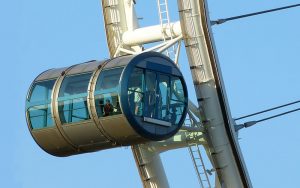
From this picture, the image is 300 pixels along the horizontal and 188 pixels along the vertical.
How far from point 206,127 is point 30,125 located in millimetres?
5635

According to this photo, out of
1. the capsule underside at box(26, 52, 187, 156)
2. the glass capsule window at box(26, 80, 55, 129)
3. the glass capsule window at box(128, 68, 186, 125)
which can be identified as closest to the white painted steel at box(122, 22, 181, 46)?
the capsule underside at box(26, 52, 187, 156)

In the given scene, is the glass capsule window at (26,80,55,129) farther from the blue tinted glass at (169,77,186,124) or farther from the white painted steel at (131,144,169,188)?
the white painted steel at (131,144,169,188)

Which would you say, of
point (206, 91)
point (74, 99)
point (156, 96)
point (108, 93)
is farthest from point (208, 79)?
point (74, 99)

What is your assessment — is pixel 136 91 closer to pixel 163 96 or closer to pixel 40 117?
pixel 163 96

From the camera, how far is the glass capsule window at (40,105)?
7569cm

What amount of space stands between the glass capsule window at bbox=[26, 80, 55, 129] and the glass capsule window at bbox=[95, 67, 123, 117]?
190cm

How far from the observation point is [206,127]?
77062 mm

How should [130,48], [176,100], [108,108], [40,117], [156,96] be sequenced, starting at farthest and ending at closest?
[130,48], [40,117], [176,100], [156,96], [108,108]

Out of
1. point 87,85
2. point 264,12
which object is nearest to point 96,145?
point 87,85

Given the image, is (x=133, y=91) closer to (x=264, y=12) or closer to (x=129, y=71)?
(x=129, y=71)

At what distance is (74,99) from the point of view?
75125mm

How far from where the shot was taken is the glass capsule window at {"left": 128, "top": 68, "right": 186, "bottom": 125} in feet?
244

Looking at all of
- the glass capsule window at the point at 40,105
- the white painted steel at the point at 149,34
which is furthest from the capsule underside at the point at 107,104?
the white painted steel at the point at 149,34

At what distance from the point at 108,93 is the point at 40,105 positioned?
273 centimetres
